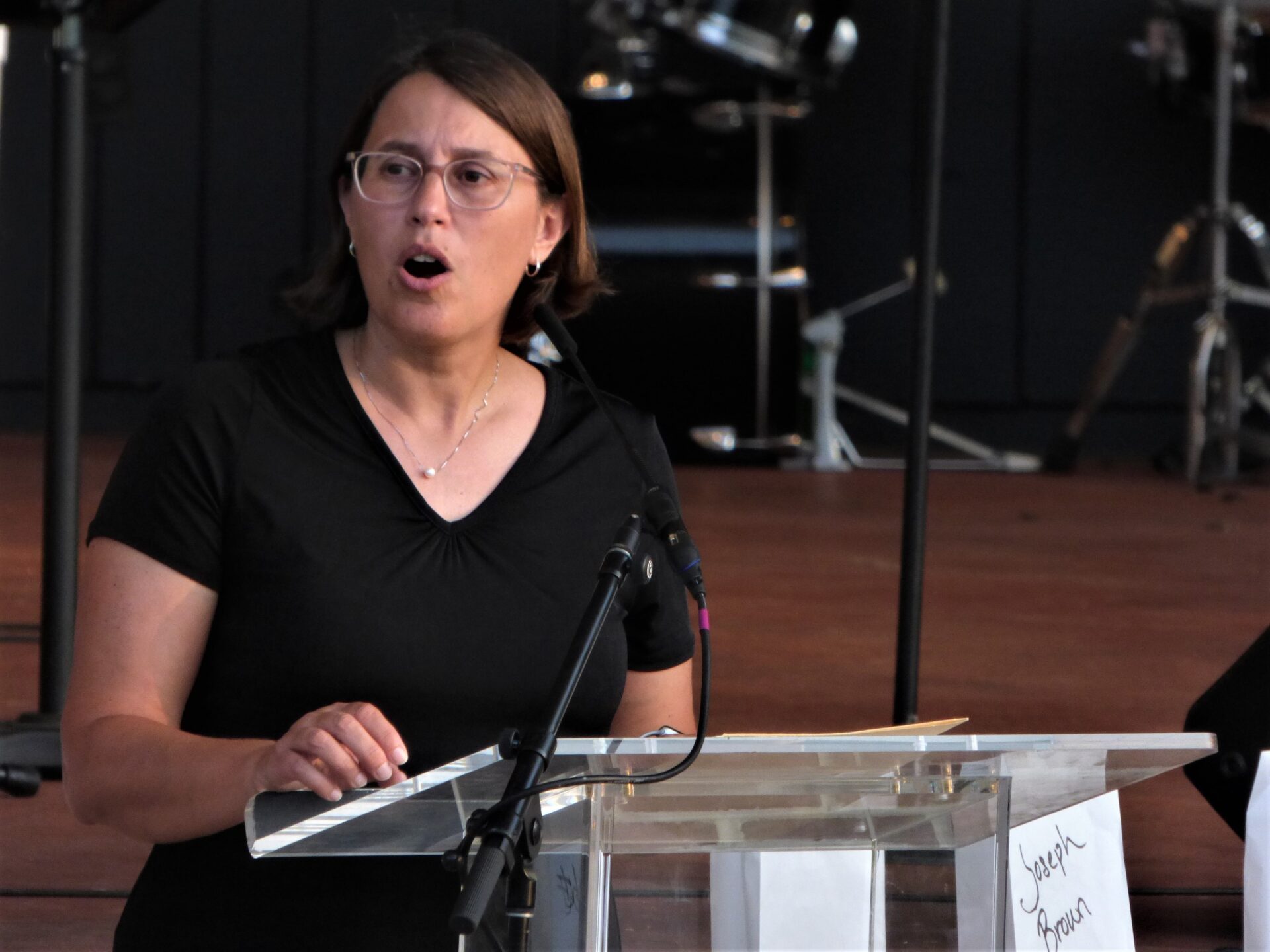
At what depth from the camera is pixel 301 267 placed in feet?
18.4

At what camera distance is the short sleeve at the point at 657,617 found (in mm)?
1381

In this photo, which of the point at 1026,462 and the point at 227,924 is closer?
the point at 227,924

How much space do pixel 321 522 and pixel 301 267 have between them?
4.56 meters

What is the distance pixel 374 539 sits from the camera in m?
1.24

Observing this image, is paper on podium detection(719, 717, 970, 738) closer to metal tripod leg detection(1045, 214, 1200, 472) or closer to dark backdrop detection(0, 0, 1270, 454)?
metal tripod leg detection(1045, 214, 1200, 472)

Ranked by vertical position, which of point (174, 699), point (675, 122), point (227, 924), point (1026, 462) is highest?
point (675, 122)

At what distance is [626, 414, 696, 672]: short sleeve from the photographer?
4.53 feet

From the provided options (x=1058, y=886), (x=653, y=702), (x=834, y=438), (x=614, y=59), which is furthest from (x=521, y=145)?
(x=614, y=59)

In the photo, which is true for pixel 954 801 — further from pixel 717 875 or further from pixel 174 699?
pixel 174 699

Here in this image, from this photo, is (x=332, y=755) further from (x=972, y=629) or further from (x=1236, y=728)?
(x=972, y=629)

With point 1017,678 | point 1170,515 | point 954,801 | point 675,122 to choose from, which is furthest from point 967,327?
point 954,801

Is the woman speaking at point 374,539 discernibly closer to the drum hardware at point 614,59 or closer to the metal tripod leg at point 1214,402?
the metal tripod leg at point 1214,402

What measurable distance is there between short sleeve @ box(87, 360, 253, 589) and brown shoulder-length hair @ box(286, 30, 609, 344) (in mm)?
198

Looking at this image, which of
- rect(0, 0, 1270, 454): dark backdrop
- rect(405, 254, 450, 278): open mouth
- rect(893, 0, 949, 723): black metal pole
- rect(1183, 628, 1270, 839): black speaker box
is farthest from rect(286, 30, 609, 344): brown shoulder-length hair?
rect(0, 0, 1270, 454): dark backdrop
